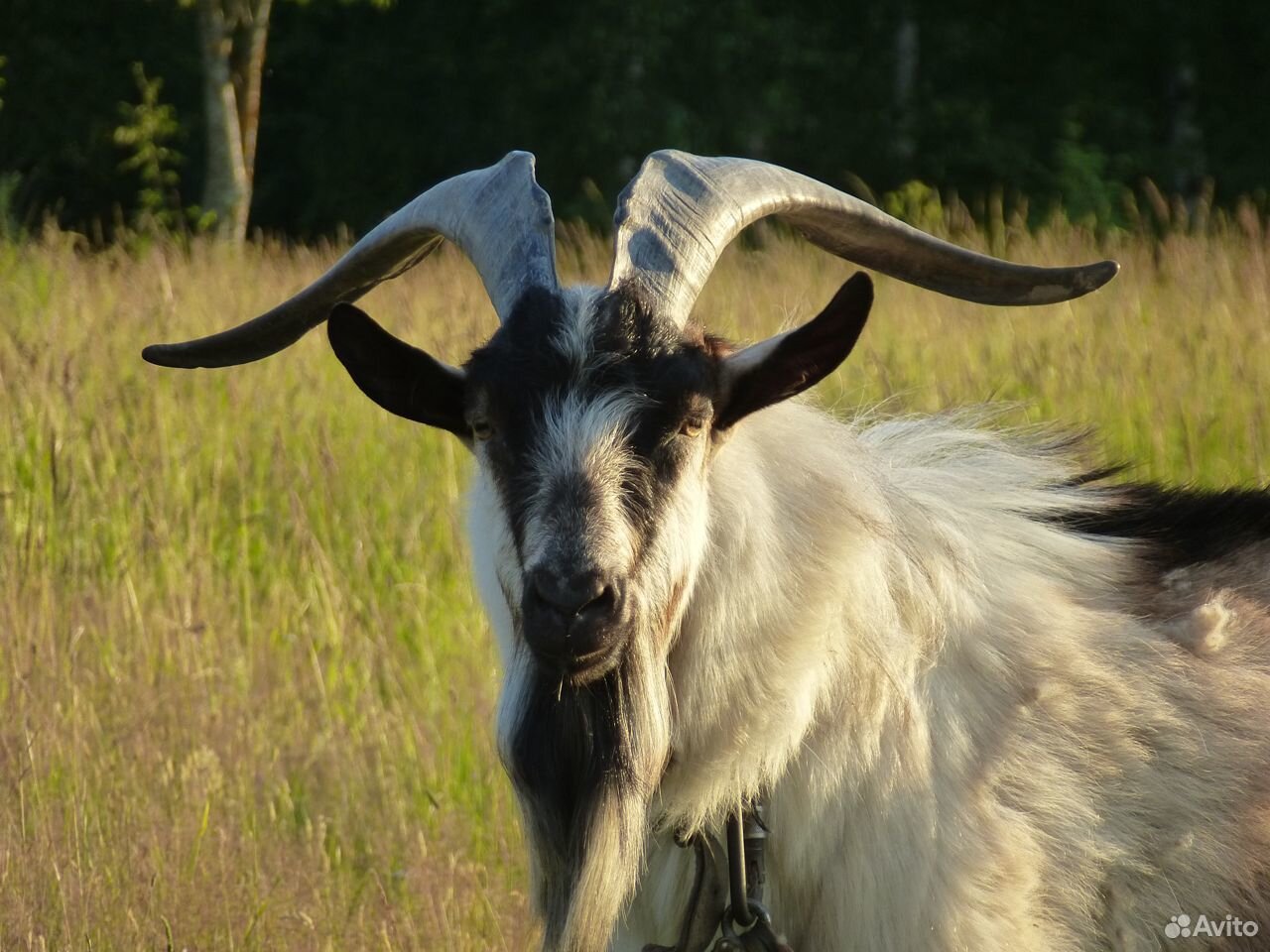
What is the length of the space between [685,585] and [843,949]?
0.74 m

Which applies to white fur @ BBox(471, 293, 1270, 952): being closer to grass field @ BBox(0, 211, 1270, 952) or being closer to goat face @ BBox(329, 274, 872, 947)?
goat face @ BBox(329, 274, 872, 947)

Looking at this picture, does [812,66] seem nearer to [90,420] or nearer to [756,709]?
[90,420]

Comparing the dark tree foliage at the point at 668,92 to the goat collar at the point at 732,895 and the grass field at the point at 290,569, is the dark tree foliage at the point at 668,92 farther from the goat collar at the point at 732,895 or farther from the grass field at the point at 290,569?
the goat collar at the point at 732,895

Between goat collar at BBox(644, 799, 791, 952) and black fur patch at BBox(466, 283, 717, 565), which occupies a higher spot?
black fur patch at BBox(466, 283, 717, 565)

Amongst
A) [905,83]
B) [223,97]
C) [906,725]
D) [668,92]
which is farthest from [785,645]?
[905,83]

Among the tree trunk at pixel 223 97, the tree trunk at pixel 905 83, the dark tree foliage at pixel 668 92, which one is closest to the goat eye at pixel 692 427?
the tree trunk at pixel 223 97

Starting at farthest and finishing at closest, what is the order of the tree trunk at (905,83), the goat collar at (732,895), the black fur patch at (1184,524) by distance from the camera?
the tree trunk at (905,83) → the black fur patch at (1184,524) → the goat collar at (732,895)

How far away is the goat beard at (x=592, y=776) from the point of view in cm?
268

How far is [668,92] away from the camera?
26.4 meters

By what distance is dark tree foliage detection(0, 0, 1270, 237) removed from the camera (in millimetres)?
25109

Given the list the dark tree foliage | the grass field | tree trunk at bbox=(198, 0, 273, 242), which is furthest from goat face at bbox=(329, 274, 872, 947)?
the dark tree foliage

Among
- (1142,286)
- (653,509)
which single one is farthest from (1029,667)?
(1142,286)

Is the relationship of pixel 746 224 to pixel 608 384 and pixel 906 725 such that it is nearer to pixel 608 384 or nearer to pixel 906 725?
pixel 608 384

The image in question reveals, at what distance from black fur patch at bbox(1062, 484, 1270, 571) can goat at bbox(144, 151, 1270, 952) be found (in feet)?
0.57
